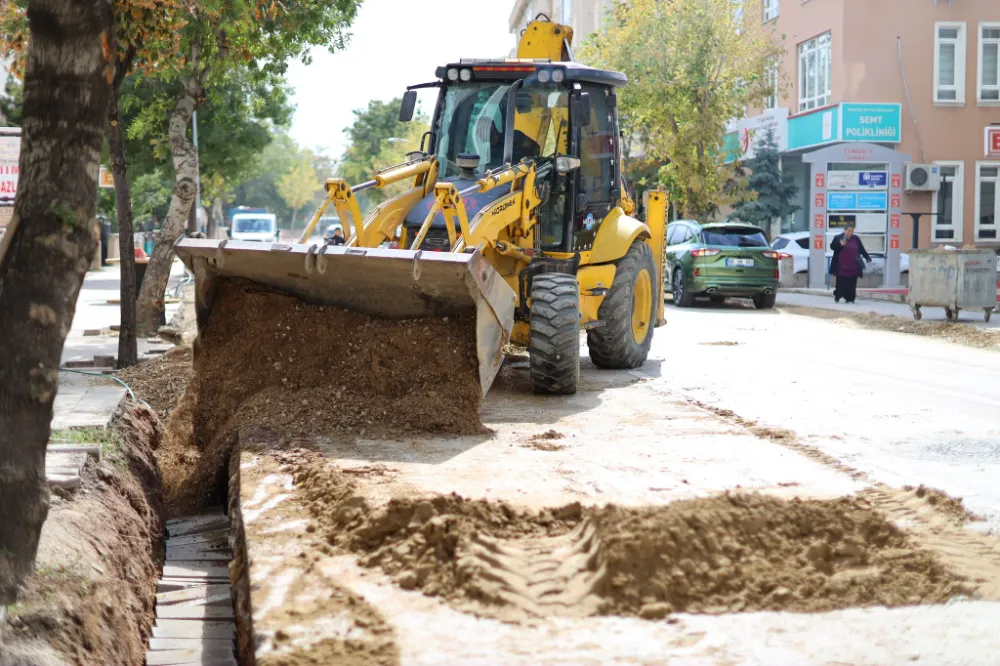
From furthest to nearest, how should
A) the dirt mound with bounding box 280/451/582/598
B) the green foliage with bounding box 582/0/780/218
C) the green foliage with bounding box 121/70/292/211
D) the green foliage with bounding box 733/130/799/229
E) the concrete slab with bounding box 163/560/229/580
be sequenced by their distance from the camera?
the green foliage with bounding box 733/130/799/229 < the green foliage with bounding box 582/0/780/218 < the green foliage with bounding box 121/70/292/211 < the concrete slab with bounding box 163/560/229/580 < the dirt mound with bounding box 280/451/582/598

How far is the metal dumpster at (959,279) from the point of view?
1902 centimetres

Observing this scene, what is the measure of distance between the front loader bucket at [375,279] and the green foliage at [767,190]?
92.0 ft

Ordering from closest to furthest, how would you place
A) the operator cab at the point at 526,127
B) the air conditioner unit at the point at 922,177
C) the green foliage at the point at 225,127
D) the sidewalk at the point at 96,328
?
1. the operator cab at the point at 526,127
2. the sidewalk at the point at 96,328
3. the green foliage at the point at 225,127
4. the air conditioner unit at the point at 922,177

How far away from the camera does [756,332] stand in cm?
1834

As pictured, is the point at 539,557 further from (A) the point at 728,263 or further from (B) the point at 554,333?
(A) the point at 728,263

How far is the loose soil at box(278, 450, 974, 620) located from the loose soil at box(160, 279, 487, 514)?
93.9 inches

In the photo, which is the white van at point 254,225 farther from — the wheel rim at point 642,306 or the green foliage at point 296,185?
the green foliage at point 296,185

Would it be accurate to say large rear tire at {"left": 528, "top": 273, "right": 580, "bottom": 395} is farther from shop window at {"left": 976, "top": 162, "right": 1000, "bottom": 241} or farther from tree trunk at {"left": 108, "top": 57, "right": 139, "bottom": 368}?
shop window at {"left": 976, "top": 162, "right": 1000, "bottom": 241}

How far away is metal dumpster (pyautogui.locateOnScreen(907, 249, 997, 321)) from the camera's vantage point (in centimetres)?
1902

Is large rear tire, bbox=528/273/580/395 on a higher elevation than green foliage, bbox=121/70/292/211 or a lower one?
lower

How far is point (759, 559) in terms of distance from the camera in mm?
5473

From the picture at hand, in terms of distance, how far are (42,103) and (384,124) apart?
8254 cm

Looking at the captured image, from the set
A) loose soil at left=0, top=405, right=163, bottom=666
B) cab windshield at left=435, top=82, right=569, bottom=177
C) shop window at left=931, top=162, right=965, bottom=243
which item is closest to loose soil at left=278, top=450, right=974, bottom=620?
loose soil at left=0, top=405, right=163, bottom=666

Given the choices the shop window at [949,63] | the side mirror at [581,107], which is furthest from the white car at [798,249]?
the side mirror at [581,107]
